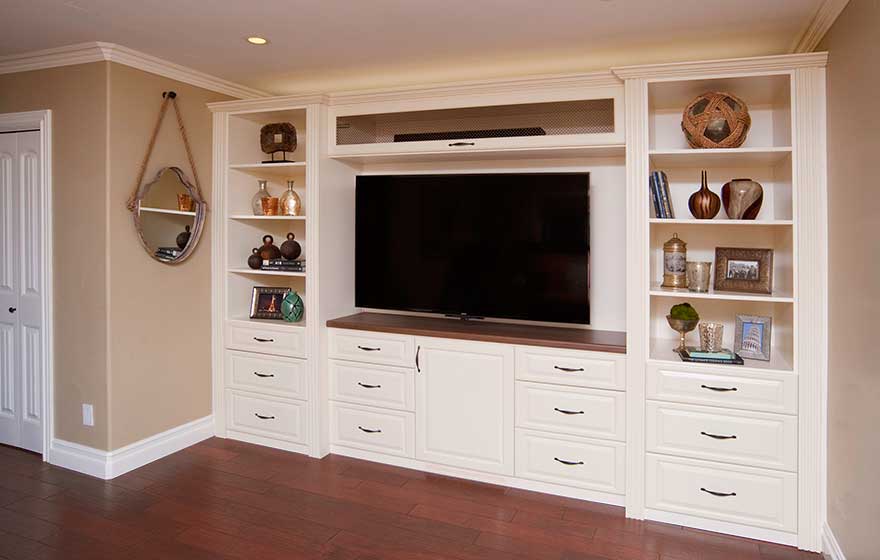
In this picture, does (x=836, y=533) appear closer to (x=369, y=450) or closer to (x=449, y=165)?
(x=369, y=450)

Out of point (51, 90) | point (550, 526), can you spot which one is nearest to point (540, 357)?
point (550, 526)

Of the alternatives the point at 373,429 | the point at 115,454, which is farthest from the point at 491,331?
the point at 115,454

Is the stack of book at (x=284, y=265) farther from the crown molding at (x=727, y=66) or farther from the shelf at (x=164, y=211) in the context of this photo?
the crown molding at (x=727, y=66)

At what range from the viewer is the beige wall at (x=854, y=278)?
6.82 ft

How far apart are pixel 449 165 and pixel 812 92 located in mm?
1970

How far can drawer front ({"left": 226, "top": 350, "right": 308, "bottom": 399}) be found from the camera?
3752 mm

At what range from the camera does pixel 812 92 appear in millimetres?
2656

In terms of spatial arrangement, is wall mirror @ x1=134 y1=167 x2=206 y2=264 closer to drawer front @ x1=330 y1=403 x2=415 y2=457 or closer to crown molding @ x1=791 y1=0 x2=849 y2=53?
drawer front @ x1=330 y1=403 x2=415 y2=457

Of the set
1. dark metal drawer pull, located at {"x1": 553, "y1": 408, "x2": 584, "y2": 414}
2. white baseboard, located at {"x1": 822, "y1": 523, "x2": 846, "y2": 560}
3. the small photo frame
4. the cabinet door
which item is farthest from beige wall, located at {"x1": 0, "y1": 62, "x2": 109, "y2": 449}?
white baseboard, located at {"x1": 822, "y1": 523, "x2": 846, "y2": 560}

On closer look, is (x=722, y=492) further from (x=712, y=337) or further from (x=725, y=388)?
(x=712, y=337)

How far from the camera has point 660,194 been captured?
2945 millimetres

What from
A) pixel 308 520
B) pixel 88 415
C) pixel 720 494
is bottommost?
pixel 308 520

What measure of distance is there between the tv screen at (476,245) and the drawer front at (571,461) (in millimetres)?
648

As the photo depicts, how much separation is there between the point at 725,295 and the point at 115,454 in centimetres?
334
